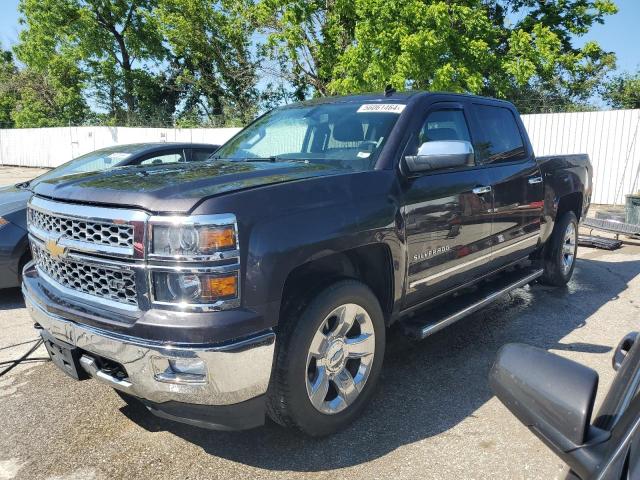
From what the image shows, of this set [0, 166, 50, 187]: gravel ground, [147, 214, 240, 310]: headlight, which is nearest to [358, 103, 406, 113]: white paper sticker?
[147, 214, 240, 310]: headlight

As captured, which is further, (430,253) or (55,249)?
(430,253)

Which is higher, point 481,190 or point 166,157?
point 166,157

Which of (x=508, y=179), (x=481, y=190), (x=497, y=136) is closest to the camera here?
(x=481, y=190)

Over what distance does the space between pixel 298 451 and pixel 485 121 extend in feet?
10.4

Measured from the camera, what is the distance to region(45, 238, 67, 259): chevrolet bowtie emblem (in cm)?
274

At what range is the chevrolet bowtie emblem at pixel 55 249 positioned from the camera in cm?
274

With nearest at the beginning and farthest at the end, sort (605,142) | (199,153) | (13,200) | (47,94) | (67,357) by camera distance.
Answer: (67,357) < (13,200) < (199,153) < (605,142) < (47,94)

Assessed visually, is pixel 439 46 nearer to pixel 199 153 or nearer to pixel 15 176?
pixel 199 153

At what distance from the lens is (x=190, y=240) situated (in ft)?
7.55

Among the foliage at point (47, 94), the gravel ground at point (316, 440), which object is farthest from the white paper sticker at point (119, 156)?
the foliage at point (47, 94)

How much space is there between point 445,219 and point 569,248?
10.9 feet

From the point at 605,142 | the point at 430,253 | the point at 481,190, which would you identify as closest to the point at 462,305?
the point at 430,253

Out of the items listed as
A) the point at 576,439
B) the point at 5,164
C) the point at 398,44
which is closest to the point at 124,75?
the point at 5,164

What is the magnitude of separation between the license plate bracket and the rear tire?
492cm
